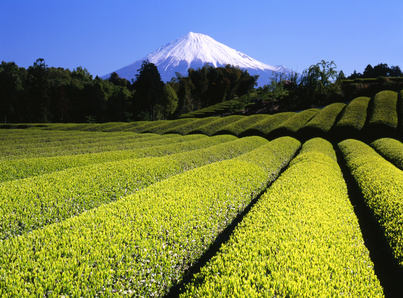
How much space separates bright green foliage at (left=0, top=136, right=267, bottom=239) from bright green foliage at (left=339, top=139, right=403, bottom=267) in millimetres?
8390

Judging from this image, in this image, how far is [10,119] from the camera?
60906mm

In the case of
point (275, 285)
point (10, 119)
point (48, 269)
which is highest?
point (10, 119)

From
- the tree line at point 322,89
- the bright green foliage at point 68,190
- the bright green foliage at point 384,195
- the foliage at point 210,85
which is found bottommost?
the bright green foliage at point 384,195

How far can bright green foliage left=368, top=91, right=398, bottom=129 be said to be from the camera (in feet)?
79.1

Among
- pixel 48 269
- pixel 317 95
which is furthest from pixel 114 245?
pixel 317 95

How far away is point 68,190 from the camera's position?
843cm

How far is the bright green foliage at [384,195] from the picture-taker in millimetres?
6195

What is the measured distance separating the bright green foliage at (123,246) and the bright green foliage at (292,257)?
1087 millimetres

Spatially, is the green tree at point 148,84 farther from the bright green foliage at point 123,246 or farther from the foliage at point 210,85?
the bright green foliage at point 123,246

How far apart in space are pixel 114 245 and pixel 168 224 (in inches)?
56.5

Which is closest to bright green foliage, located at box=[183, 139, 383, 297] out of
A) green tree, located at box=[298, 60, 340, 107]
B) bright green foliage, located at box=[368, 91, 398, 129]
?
bright green foliage, located at box=[368, 91, 398, 129]

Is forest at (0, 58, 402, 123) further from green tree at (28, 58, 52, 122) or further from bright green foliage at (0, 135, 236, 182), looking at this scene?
bright green foliage at (0, 135, 236, 182)

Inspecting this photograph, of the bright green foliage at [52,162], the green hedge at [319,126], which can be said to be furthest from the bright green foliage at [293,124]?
the bright green foliage at [52,162]

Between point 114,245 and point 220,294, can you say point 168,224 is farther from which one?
point 220,294
